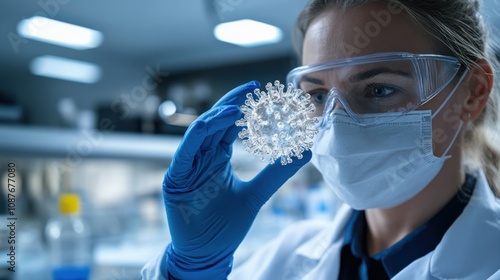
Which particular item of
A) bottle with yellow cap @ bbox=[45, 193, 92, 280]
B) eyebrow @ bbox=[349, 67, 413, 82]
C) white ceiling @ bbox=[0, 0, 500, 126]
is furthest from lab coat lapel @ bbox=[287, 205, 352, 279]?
white ceiling @ bbox=[0, 0, 500, 126]

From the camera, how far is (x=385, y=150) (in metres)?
0.94

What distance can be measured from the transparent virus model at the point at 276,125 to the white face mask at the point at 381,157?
107 mm

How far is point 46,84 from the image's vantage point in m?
3.76

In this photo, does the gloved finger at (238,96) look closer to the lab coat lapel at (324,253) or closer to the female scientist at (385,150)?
the female scientist at (385,150)

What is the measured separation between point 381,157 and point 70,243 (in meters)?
1.17

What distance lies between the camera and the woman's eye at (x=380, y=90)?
3.07 ft

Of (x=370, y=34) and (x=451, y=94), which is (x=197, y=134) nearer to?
(x=370, y=34)

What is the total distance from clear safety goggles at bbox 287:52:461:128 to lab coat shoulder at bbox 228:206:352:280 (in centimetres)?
40

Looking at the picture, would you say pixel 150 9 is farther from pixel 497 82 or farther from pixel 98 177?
pixel 497 82

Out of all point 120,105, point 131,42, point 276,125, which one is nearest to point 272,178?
point 276,125

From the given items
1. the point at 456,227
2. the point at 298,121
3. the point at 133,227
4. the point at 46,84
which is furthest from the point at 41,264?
the point at 46,84

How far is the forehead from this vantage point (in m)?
0.94

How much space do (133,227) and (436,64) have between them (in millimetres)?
1941

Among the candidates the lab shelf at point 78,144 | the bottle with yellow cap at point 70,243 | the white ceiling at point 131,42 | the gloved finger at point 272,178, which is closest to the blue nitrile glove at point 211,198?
the gloved finger at point 272,178
